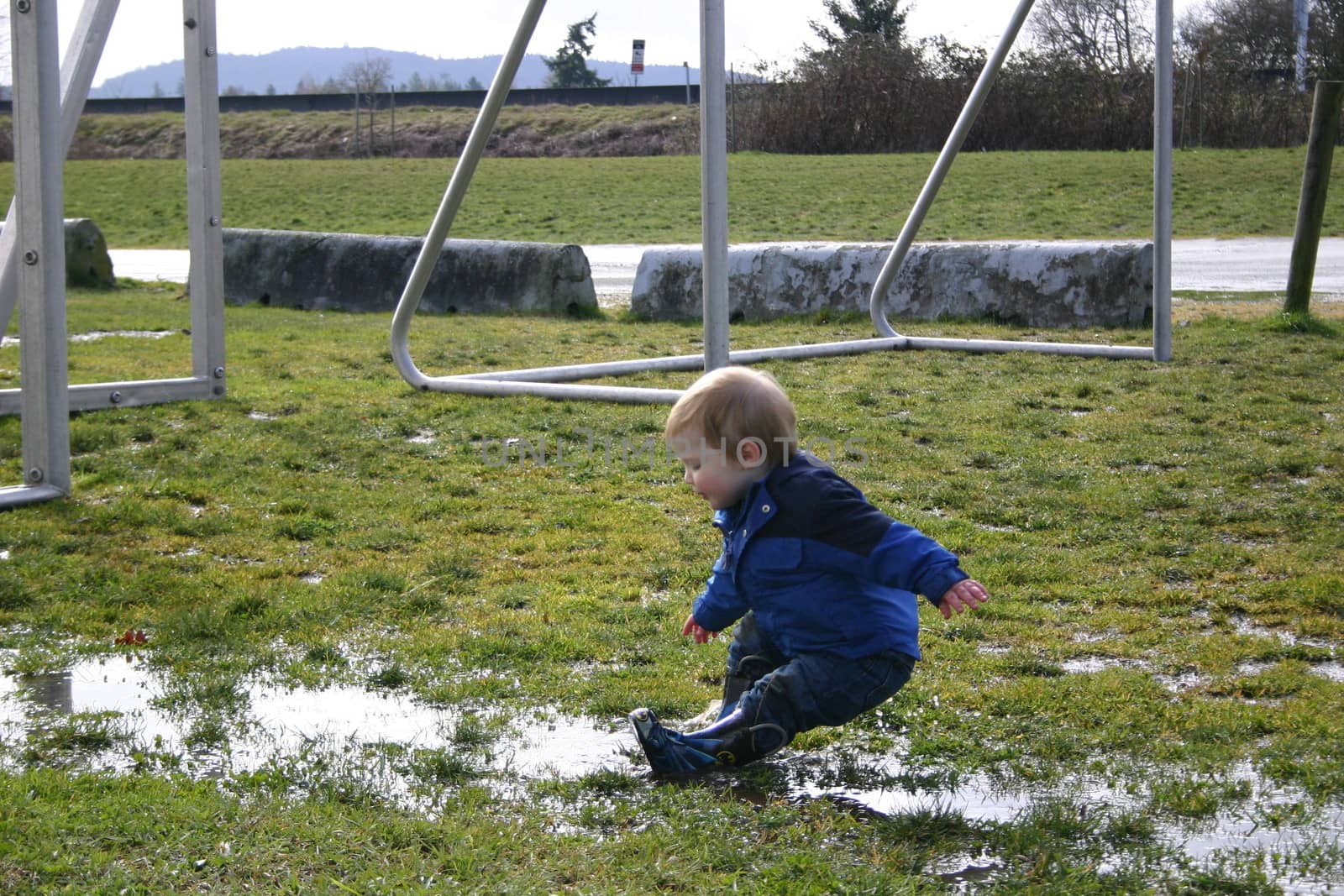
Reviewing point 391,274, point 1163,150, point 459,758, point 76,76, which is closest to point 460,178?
point 76,76

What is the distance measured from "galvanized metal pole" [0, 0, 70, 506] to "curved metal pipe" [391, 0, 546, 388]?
1.95 m

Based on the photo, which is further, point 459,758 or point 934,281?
point 934,281

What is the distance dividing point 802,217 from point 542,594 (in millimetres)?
21083

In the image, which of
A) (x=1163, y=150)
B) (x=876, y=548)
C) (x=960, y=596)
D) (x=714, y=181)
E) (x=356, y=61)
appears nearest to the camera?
(x=960, y=596)

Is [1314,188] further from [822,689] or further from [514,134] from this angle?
[514,134]

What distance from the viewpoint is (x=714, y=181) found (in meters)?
5.83

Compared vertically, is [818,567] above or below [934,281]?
below

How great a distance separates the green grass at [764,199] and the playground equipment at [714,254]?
1242 cm

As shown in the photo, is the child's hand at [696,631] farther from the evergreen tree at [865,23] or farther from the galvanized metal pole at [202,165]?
the evergreen tree at [865,23]

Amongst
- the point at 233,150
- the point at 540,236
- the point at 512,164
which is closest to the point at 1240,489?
the point at 540,236

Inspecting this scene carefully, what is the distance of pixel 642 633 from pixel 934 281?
26.3 feet

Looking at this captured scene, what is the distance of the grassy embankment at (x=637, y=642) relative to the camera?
2318 mm

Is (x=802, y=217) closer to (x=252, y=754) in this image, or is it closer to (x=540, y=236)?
(x=540, y=236)

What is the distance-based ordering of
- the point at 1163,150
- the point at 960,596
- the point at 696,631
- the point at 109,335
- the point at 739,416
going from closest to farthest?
the point at 960,596, the point at 739,416, the point at 696,631, the point at 1163,150, the point at 109,335
